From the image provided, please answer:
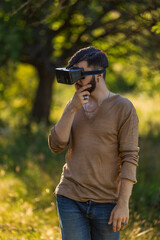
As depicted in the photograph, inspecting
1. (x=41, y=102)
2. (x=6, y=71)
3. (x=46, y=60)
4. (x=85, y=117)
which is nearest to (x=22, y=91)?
(x=41, y=102)

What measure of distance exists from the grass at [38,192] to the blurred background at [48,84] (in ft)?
0.04

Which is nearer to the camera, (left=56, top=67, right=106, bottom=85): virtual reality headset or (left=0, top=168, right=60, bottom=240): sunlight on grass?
(left=56, top=67, right=106, bottom=85): virtual reality headset

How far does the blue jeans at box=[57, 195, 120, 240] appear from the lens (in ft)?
8.14

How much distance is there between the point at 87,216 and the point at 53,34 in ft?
28.3

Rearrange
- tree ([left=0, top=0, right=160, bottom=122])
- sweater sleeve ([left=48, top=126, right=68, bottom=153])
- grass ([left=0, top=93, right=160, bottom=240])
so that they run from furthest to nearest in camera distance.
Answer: tree ([left=0, top=0, right=160, bottom=122]) < grass ([left=0, top=93, right=160, bottom=240]) < sweater sleeve ([left=48, top=126, right=68, bottom=153])

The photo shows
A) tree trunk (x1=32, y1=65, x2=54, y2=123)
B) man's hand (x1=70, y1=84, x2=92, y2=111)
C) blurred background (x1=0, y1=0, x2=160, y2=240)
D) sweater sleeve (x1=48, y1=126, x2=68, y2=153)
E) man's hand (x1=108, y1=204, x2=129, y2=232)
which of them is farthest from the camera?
tree trunk (x1=32, y1=65, x2=54, y2=123)

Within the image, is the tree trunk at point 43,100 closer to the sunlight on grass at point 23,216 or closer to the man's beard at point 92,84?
the sunlight on grass at point 23,216

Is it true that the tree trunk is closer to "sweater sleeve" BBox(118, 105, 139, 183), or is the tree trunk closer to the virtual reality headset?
the virtual reality headset

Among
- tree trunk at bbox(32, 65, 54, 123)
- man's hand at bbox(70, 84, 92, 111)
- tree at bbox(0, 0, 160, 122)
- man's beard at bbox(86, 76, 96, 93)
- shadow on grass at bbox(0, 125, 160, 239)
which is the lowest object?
shadow on grass at bbox(0, 125, 160, 239)

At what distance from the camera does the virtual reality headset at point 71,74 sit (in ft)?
8.02

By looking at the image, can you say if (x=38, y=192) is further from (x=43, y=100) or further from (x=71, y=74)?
(x=43, y=100)

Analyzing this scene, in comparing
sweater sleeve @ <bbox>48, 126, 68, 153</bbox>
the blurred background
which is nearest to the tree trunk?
the blurred background

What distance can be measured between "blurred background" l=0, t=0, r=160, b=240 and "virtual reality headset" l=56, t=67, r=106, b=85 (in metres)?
1.51

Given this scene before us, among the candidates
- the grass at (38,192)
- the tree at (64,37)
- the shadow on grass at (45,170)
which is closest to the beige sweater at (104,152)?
the grass at (38,192)
